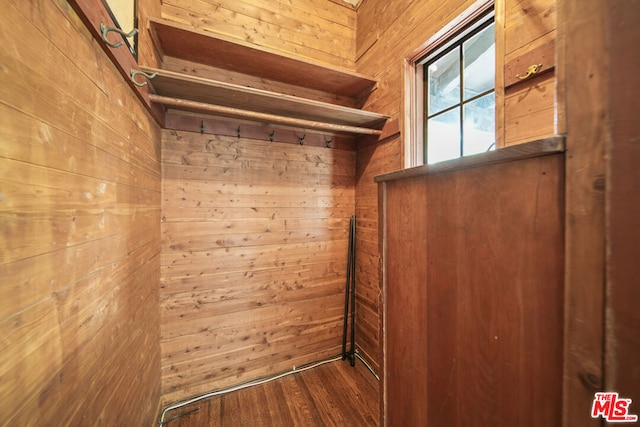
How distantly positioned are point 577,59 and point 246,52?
1.91m

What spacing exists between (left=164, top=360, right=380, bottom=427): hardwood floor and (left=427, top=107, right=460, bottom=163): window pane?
195cm

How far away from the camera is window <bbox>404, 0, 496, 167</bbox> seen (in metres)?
1.32

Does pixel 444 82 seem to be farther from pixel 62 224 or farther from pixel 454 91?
pixel 62 224

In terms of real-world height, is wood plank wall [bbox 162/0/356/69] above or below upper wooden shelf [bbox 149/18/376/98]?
above

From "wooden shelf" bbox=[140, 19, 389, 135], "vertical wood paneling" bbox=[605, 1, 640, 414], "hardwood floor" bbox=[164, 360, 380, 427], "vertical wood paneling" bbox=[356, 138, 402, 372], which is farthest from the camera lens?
"vertical wood paneling" bbox=[356, 138, 402, 372]

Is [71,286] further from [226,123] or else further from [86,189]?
[226,123]

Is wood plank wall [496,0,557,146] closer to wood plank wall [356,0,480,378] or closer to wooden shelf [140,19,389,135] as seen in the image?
wood plank wall [356,0,480,378]

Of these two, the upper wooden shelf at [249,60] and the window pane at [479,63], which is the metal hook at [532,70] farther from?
the upper wooden shelf at [249,60]

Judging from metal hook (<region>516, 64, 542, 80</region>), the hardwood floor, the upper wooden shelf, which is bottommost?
the hardwood floor

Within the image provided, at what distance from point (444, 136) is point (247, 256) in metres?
1.85

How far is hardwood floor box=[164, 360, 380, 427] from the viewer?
1572mm

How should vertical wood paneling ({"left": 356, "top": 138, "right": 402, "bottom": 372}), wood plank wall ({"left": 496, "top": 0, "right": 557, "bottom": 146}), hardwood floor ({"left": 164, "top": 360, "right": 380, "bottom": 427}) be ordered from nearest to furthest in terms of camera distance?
wood plank wall ({"left": 496, "top": 0, "right": 557, "bottom": 146}), hardwood floor ({"left": 164, "top": 360, "right": 380, "bottom": 427}), vertical wood paneling ({"left": 356, "top": 138, "right": 402, "bottom": 372})

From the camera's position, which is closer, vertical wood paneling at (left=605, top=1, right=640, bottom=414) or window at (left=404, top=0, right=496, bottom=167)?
vertical wood paneling at (left=605, top=1, right=640, bottom=414)

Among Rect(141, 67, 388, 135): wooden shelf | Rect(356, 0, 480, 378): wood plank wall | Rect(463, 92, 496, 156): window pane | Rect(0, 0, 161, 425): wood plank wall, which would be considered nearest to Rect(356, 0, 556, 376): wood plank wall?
Rect(356, 0, 480, 378): wood plank wall
